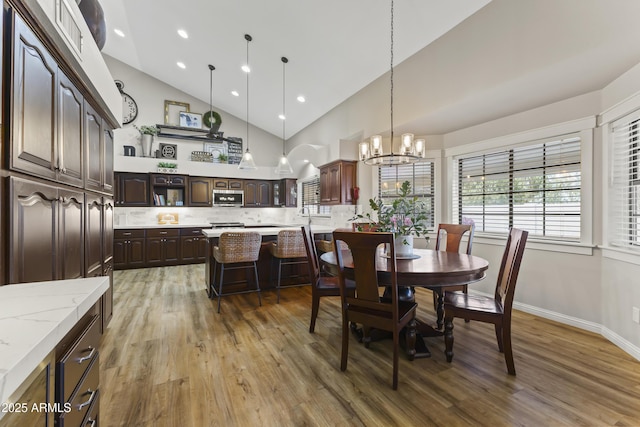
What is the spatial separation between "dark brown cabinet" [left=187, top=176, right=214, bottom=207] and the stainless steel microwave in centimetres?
14

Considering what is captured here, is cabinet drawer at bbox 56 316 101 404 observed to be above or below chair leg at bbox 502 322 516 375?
above

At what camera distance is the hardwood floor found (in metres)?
1.70

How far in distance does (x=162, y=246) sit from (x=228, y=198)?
1890mm

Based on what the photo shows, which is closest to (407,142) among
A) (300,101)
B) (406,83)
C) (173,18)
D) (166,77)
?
(406,83)

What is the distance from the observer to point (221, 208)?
7.43 metres

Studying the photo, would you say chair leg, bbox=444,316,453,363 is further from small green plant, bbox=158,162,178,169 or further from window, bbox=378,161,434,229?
small green plant, bbox=158,162,178,169

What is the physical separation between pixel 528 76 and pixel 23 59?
11.7 feet

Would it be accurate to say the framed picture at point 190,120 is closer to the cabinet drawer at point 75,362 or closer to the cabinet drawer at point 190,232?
the cabinet drawer at point 190,232

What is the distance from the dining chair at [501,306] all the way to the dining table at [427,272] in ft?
0.57

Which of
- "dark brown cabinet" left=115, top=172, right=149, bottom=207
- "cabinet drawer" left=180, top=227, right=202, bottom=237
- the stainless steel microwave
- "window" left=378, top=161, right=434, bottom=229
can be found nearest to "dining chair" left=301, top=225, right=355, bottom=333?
"window" left=378, top=161, right=434, bottom=229

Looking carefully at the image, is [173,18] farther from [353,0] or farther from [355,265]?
[355,265]

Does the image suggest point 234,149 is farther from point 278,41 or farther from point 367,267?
point 367,267

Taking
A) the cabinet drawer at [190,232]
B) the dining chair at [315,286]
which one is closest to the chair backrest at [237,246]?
the dining chair at [315,286]

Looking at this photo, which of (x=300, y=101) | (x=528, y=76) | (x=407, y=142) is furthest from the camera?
(x=300, y=101)
